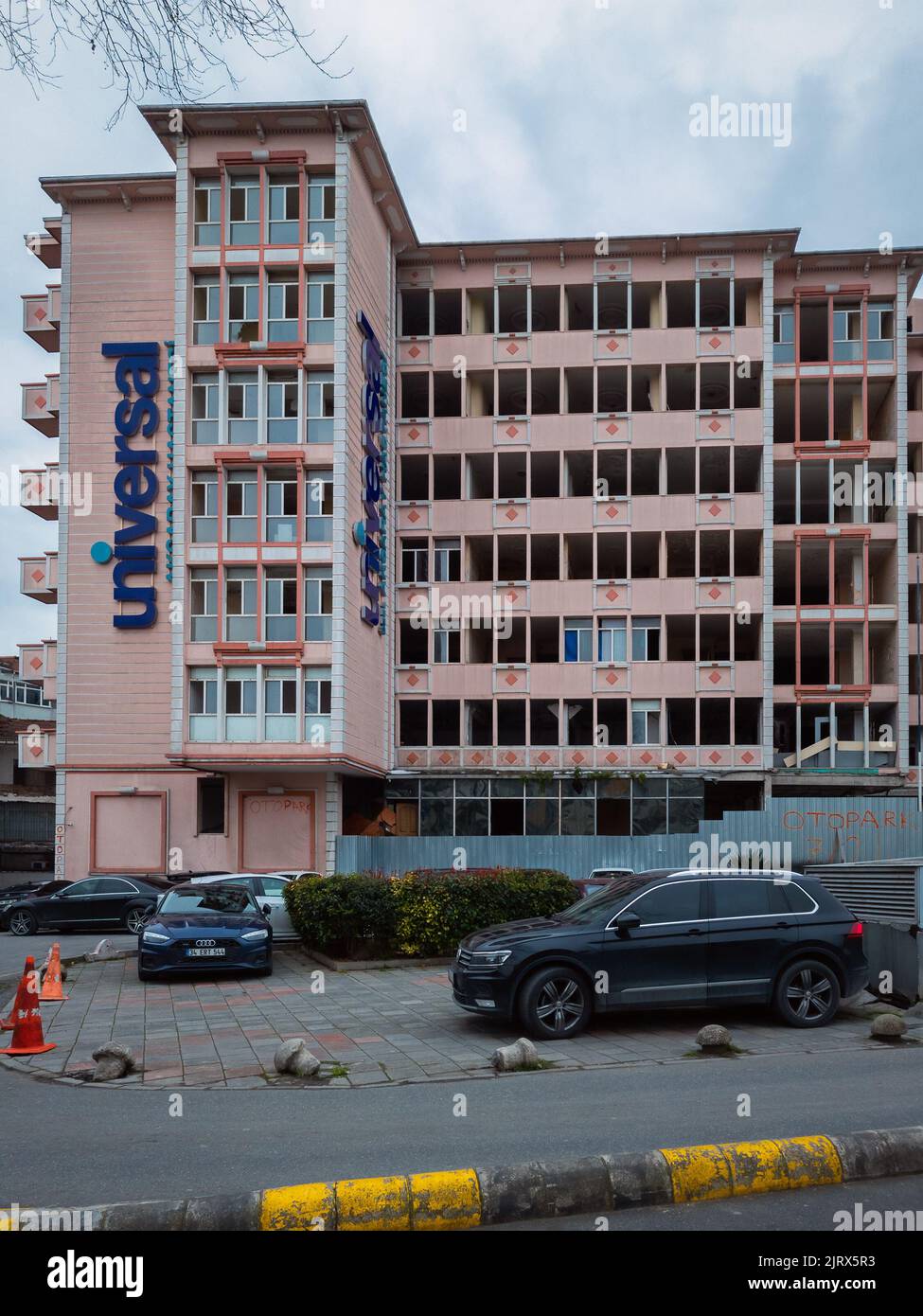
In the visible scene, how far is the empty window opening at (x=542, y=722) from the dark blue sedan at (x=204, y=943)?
834 inches

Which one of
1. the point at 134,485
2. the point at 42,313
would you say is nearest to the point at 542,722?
the point at 134,485

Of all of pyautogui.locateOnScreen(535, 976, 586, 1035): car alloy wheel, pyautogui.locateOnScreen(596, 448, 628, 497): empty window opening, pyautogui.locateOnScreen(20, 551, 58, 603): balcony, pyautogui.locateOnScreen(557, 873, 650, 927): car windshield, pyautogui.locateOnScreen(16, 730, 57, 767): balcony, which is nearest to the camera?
pyautogui.locateOnScreen(535, 976, 586, 1035): car alloy wheel

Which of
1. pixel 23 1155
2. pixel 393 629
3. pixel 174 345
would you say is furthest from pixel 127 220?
pixel 23 1155

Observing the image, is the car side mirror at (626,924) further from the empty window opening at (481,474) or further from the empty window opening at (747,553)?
the empty window opening at (481,474)

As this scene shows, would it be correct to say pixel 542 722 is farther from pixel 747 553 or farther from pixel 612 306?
pixel 612 306

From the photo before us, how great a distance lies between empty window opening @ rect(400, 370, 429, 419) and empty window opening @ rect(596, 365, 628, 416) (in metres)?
5.65

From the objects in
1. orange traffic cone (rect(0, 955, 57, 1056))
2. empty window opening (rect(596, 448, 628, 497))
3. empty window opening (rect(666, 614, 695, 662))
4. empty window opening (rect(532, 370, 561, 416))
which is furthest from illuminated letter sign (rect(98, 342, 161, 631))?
orange traffic cone (rect(0, 955, 57, 1056))

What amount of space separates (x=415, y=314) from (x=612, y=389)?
274 inches

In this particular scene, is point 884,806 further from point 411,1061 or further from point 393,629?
point 411,1061

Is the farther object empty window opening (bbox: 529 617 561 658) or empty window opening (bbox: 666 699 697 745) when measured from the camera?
empty window opening (bbox: 529 617 561 658)

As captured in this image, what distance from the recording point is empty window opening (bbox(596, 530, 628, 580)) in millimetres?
38375

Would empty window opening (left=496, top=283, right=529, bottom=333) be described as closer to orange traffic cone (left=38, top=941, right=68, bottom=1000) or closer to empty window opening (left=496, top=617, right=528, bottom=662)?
empty window opening (left=496, top=617, right=528, bottom=662)

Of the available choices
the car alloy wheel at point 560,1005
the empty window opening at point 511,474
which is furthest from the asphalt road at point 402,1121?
the empty window opening at point 511,474

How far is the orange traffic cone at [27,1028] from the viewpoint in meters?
11.6
